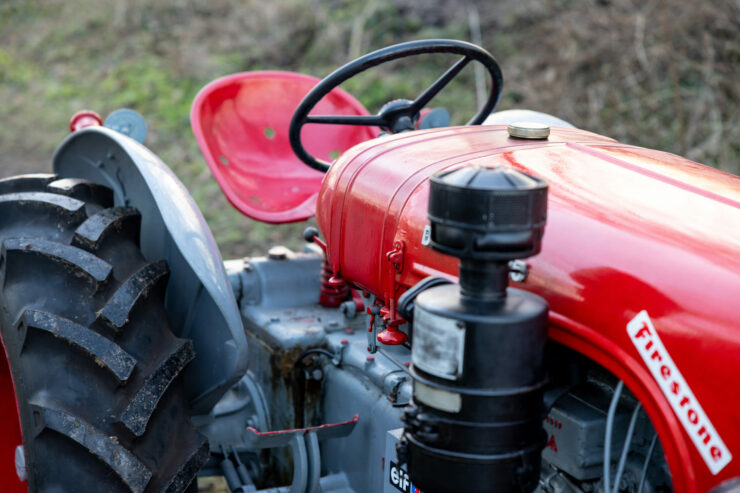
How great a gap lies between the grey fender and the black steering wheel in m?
0.36

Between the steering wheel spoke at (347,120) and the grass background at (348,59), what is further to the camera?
the grass background at (348,59)

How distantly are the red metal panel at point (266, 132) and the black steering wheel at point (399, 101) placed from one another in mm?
471

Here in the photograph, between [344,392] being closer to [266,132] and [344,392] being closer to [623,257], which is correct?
[623,257]

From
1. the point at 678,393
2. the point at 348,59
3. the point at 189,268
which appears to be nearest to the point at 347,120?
the point at 189,268

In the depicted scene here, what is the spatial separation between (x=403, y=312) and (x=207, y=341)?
81 cm

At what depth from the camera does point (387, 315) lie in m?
1.72

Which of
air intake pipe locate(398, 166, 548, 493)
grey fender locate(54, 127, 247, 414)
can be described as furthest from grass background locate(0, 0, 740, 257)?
air intake pipe locate(398, 166, 548, 493)

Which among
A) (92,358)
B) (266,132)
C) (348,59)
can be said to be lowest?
(92,358)

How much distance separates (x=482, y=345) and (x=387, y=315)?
0.53 meters

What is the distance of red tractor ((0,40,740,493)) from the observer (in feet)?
3.96

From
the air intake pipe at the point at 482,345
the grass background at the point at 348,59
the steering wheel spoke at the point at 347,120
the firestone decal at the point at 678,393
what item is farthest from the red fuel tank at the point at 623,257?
the grass background at the point at 348,59

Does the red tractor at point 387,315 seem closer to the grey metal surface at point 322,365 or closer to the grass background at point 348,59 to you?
the grey metal surface at point 322,365

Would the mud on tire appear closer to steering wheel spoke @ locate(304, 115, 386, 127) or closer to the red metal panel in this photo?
steering wheel spoke @ locate(304, 115, 386, 127)

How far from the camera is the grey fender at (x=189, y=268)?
1.99 metres
